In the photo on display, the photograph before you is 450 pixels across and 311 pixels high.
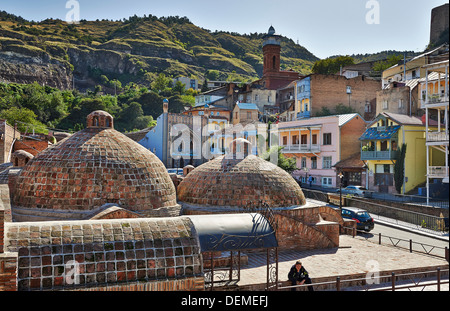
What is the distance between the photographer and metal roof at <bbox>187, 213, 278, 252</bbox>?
31.6 ft

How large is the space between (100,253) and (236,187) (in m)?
9.32

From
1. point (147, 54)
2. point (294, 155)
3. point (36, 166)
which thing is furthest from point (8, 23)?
point (36, 166)

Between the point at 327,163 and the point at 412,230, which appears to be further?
the point at 327,163

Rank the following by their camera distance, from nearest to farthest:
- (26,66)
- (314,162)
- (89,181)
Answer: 1. (89,181)
2. (314,162)
3. (26,66)

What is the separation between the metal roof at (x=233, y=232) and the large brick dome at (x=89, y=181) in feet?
16.0

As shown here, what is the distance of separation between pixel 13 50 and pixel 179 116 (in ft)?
186

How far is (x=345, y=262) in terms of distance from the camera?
14688mm

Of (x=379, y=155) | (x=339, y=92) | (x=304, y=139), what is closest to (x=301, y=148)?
(x=304, y=139)

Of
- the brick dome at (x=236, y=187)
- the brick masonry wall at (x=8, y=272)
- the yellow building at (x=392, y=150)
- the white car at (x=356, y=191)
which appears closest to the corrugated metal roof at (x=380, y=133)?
the yellow building at (x=392, y=150)

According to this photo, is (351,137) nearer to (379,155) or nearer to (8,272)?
(379,155)

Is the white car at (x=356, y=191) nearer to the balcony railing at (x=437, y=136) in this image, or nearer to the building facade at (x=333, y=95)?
the balcony railing at (x=437, y=136)

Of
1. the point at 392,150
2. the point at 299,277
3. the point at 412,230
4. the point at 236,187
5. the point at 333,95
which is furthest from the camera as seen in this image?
the point at 333,95

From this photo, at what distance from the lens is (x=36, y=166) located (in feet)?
A: 48.7

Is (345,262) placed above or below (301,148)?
below
